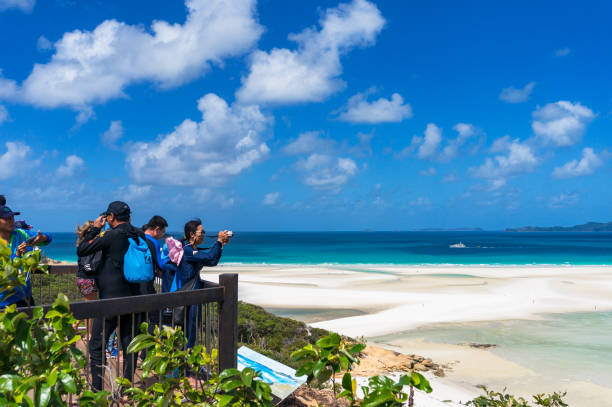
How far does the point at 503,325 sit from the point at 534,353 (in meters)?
3.81

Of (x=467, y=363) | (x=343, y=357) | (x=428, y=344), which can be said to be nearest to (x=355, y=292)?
(x=428, y=344)

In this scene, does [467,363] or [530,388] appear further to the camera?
[467,363]

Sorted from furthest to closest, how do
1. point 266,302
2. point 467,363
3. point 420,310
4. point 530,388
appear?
1. point 266,302
2. point 420,310
3. point 467,363
4. point 530,388

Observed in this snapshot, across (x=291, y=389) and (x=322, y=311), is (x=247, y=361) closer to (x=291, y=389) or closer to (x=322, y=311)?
(x=291, y=389)

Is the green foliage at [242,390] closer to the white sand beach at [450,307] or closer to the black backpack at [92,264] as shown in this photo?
the black backpack at [92,264]

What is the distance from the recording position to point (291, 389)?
18.5 feet

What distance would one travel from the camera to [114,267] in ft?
15.9

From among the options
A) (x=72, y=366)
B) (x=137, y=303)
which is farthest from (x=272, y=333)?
(x=72, y=366)

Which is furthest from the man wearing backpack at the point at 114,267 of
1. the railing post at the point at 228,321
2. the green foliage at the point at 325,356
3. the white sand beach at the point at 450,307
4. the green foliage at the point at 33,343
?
the white sand beach at the point at 450,307

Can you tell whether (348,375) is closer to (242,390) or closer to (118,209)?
(242,390)

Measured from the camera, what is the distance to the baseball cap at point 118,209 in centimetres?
496

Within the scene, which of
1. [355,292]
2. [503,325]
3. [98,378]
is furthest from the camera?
[355,292]

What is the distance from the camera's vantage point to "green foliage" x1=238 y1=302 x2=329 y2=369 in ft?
33.2

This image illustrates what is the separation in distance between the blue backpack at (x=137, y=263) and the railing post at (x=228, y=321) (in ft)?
3.32
